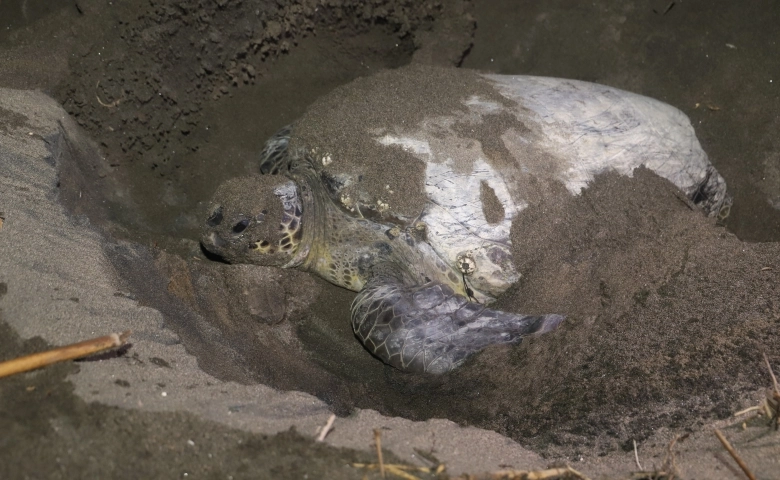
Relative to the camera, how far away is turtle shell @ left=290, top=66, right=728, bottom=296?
10.3 feet

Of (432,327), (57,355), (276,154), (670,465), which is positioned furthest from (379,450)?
(276,154)

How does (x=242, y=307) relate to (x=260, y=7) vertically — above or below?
below

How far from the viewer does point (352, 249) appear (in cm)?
334

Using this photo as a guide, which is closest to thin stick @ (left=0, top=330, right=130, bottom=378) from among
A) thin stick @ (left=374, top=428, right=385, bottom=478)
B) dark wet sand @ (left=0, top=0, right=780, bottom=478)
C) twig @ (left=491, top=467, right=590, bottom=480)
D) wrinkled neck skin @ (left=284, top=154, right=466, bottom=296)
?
dark wet sand @ (left=0, top=0, right=780, bottom=478)

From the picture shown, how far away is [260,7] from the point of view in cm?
Result: 404

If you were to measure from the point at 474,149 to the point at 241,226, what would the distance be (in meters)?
1.33

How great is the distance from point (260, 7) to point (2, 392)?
3.07 metres

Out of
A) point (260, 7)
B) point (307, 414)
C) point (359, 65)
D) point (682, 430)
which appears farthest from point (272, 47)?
point (682, 430)

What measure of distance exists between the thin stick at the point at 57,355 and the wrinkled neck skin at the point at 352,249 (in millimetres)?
1572

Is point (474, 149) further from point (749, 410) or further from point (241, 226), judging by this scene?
point (749, 410)

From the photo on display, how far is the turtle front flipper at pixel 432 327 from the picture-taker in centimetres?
280

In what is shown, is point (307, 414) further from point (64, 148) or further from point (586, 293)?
point (64, 148)

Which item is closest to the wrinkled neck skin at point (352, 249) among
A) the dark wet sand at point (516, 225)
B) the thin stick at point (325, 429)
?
the dark wet sand at point (516, 225)

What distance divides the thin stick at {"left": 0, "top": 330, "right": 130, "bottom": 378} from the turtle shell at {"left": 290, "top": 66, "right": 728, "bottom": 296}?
161 centimetres
